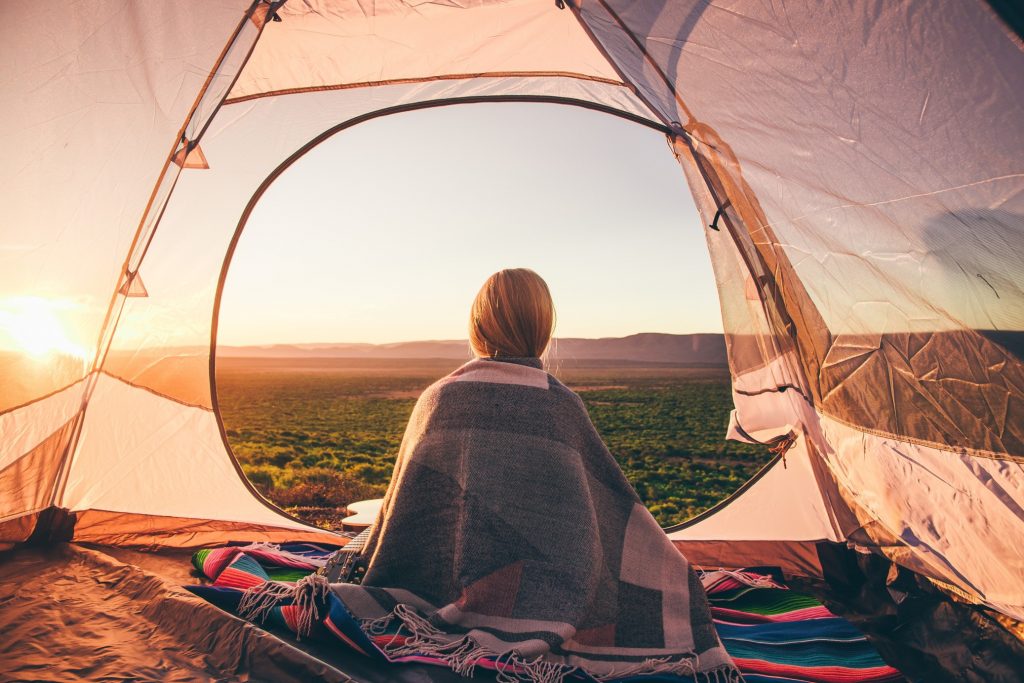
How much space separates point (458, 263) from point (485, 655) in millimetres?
18243

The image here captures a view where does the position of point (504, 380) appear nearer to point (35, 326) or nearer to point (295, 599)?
point (295, 599)

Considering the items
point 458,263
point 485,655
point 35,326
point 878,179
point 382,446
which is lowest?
point 382,446

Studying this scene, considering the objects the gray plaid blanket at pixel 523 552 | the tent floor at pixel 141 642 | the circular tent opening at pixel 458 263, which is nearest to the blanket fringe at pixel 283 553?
the tent floor at pixel 141 642

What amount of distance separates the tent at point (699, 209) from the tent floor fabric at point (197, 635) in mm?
354

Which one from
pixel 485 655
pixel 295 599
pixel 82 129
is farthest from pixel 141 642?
pixel 82 129

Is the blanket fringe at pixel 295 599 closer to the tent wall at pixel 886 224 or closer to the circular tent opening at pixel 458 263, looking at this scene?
the circular tent opening at pixel 458 263

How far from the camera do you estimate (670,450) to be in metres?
10.9

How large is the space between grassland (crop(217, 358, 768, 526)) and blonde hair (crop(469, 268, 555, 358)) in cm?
80

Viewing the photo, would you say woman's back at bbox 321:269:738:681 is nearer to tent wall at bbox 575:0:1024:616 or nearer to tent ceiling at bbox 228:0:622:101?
tent wall at bbox 575:0:1024:616

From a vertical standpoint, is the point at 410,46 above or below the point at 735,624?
above

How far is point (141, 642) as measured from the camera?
1.43m

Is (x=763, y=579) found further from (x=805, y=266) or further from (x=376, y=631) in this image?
(x=376, y=631)

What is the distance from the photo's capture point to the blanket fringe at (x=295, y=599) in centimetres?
145

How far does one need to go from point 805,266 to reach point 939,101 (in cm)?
64
